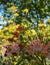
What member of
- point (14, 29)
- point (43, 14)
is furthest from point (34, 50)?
point (43, 14)

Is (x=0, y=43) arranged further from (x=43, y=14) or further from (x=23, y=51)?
(x=43, y=14)

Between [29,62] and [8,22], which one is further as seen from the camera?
[8,22]

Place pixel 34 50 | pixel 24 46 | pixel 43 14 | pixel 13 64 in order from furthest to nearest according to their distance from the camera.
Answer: pixel 43 14, pixel 13 64, pixel 24 46, pixel 34 50

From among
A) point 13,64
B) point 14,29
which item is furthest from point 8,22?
point 13,64

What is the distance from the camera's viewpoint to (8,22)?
3.61 metres

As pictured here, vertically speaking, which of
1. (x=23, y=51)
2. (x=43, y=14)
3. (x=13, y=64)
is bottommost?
(x=43, y=14)

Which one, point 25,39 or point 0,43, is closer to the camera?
point 0,43

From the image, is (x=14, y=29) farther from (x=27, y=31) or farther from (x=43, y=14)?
(x=43, y=14)

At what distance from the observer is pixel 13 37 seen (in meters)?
3.25

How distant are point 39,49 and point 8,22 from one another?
0.78 m

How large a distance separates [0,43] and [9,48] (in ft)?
0.40

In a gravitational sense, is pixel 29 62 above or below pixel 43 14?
above

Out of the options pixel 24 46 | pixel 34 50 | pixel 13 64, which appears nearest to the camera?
pixel 34 50

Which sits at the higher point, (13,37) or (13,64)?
(13,37)
